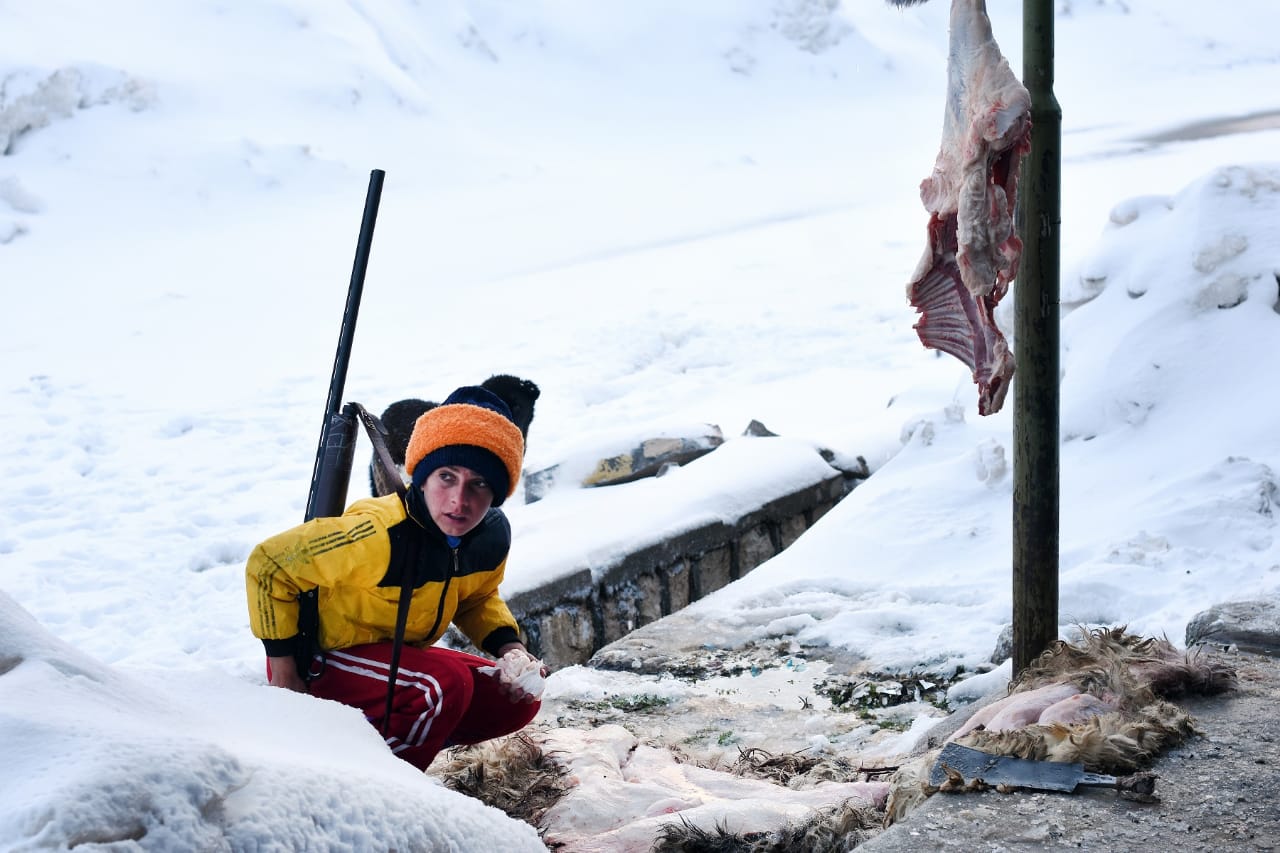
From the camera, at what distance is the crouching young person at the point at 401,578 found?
94.7 inches

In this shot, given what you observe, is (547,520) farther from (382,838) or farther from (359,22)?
(359,22)

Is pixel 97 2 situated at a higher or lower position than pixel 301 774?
higher

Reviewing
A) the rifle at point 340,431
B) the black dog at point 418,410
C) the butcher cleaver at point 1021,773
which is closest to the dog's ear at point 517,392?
the black dog at point 418,410

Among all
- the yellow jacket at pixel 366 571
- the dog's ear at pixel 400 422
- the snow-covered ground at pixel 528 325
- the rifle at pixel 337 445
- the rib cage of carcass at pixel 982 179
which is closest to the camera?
the snow-covered ground at pixel 528 325

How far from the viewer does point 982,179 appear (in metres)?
2.57

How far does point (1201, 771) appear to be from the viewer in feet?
6.95

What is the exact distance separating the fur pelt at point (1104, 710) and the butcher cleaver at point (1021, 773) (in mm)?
25

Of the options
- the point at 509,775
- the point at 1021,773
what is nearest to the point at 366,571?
the point at 509,775

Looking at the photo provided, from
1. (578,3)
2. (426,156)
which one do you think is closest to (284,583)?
(426,156)

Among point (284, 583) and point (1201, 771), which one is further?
point (284, 583)

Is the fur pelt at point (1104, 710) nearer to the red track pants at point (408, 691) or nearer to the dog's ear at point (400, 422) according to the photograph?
the red track pants at point (408, 691)

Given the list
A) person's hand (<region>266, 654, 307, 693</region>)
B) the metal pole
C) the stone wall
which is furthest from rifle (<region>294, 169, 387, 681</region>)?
the metal pole

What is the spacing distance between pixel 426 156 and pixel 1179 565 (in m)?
13.0

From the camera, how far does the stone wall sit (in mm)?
4270
